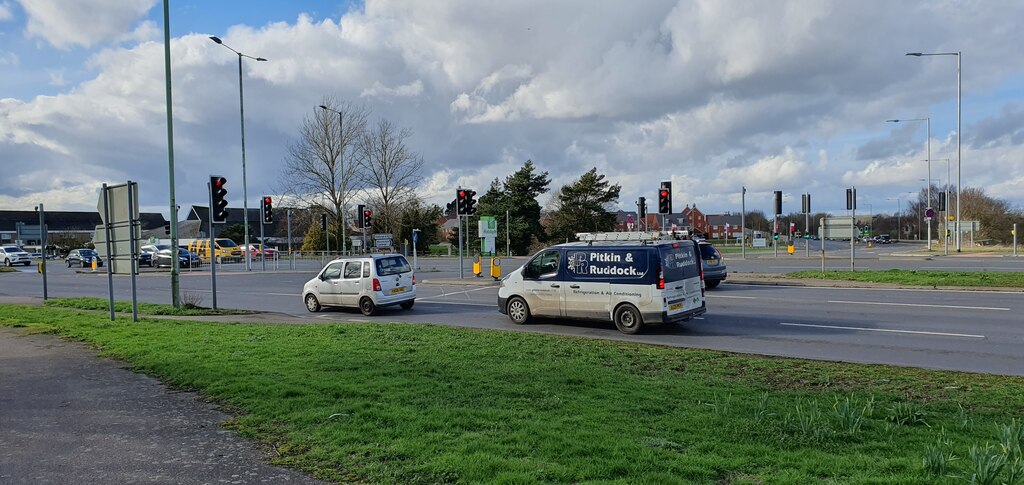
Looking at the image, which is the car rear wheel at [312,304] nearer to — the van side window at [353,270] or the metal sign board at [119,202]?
the van side window at [353,270]

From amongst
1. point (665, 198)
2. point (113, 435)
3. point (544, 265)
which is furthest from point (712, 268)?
point (113, 435)

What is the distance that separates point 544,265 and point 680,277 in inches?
115

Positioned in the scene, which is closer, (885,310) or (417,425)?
(417,425)

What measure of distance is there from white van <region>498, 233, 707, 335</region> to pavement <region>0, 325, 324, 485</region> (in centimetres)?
792

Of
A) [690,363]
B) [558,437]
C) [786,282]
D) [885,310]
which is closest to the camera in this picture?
[558,437]

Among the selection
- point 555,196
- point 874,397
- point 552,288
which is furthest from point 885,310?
point 555,196

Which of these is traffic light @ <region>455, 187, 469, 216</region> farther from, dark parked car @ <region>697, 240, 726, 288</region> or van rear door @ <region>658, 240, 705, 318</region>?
van rear door @ <region>658, 240, 705, 318</region>

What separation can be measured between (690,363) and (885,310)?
942 centimetres

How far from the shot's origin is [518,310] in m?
14.6

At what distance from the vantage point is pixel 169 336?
1148cm

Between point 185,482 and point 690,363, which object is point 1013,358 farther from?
point 185,482

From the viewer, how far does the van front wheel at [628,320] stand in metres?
12.7

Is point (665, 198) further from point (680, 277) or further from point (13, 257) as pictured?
point (13, 257)

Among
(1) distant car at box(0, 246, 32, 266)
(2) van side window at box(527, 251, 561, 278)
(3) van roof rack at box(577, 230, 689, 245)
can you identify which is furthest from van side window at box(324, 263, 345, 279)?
(1) distant car at box(0, 246, 32, 266)
